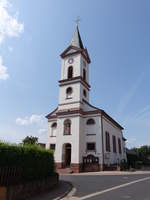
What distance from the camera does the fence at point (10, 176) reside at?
8.86 meters

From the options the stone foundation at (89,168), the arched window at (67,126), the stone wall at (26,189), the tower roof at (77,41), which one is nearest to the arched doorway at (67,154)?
the arched window at (67,126)

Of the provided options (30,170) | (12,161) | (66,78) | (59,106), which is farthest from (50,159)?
(66,78)

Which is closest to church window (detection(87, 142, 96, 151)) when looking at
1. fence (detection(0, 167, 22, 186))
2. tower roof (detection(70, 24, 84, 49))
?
tower roof (detection(70, 24, 84, 49))

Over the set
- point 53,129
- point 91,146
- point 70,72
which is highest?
point 70,72

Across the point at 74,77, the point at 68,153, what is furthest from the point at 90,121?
the point at 74,77

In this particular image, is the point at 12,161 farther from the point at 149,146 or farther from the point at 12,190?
the point at 149,146

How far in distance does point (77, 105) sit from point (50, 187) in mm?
19154

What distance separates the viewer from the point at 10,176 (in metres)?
9.32

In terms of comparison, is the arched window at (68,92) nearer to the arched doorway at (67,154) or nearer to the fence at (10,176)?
the arched doorway at (67,154)

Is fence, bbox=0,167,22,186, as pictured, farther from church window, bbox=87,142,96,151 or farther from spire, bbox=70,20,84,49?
spire, bbox=70,20,84,49

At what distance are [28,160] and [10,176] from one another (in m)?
1.62

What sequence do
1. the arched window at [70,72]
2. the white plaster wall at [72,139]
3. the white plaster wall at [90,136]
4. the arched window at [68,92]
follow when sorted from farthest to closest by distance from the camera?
the arched window at [70,72] → the arched window at [68,92] → the white plaster wall at [90,136] → the white plaster wall at [72,139]

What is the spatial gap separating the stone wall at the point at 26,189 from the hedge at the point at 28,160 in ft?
1.25

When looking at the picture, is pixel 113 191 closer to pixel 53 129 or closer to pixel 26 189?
pixel 26 189
